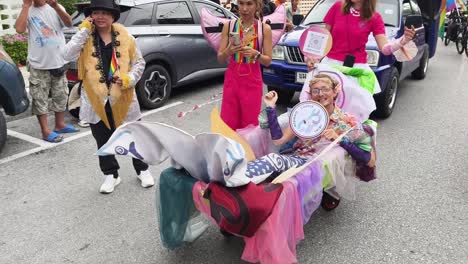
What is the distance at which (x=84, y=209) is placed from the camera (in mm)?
3539

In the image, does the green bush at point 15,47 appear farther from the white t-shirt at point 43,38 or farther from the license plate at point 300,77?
the license plate at point 300,77

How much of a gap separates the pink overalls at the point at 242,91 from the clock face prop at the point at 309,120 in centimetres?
66

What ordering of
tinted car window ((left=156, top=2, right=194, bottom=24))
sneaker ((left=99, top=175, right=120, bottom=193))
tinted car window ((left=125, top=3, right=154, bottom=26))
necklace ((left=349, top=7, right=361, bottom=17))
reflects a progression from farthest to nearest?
tinted car window ((left=156, top=2, right=194, bottom=24)) < tinted car window ((left=125, top=3, right=154, bottom=26)) < necklace ((left=349, top=7, right=361, bottom=17)) < sneaker ((left=99, top=175, right=120, bottom=193))

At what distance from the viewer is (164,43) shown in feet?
21.1

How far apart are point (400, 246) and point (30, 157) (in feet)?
12.6

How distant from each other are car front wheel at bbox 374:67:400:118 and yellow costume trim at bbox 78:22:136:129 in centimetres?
350

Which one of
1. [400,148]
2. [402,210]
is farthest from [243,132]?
[400,148]

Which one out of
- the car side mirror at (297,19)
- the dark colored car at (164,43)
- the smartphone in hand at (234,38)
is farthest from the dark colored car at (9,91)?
the car side mirror at (297,19)

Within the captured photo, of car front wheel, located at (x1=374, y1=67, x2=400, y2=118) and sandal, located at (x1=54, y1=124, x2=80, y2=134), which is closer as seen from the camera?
sandal, located at (x1=54, y1=124, x2=80, y2=134)

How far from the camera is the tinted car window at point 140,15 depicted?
6.12 metres

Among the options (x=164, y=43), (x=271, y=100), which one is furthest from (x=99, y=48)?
(x=164, y=43)

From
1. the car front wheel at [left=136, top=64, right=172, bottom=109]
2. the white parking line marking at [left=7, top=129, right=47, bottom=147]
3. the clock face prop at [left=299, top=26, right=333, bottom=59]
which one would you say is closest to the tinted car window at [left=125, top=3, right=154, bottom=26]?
the car front wheel at [left=136, top=64, right=172, bottom=109]

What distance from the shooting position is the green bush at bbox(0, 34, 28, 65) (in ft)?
28.6

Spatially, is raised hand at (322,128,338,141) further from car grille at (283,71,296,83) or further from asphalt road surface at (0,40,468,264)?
car grille at (283,71,296,83)
